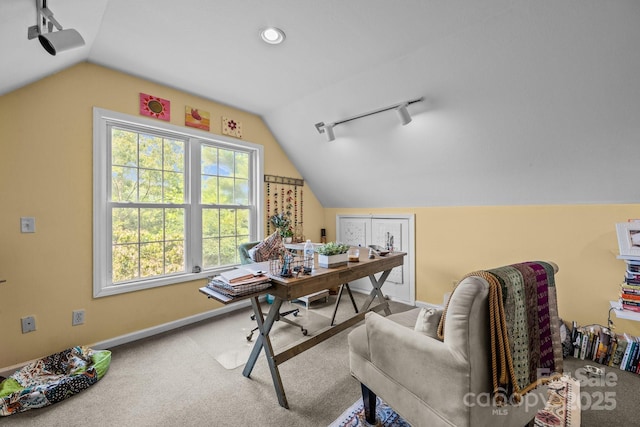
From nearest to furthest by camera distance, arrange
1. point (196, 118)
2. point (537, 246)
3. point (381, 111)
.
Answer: point (537, 246) < point (381, 111) < point (196, 118)

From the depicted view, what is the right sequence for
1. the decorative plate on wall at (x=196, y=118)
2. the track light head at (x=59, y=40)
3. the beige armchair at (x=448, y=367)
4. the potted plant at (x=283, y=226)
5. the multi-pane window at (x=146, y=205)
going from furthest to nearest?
the potted plant at (x=283, y=226) < the decorative plate on wall at (x=196, y=118) < the multi-pane window at (x=146, y=205) < the track light head at (x=59, y=40) < the beige armchair at (x=448, y=367)

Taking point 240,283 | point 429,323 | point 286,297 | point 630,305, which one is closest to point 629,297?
point 630,305

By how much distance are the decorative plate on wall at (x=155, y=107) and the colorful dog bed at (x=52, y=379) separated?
2313mm

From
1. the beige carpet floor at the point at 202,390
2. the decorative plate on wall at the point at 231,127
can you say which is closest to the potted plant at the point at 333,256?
the beige carpet floor at the point at 202,390

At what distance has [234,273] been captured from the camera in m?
1.80

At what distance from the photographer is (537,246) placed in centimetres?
272

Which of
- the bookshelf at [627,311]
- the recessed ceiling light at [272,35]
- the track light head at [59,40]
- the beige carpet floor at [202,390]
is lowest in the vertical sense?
the beige carpet floor at [202,390]

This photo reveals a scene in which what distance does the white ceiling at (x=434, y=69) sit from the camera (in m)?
1.76

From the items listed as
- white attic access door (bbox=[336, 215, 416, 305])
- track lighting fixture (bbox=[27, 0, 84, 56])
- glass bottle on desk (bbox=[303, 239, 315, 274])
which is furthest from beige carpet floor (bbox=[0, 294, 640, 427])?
track lighting fixture (bbox=[27, 0, 84, 56])

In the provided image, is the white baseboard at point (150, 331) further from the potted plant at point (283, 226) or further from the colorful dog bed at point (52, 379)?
the potted plant at point (283, 226)

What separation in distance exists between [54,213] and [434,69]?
3526 mm

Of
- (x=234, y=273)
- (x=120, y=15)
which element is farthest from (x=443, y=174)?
(x=120, y=15)

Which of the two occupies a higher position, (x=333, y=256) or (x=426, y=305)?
(x=333, y=256)

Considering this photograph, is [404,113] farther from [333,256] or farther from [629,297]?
[629,297]
